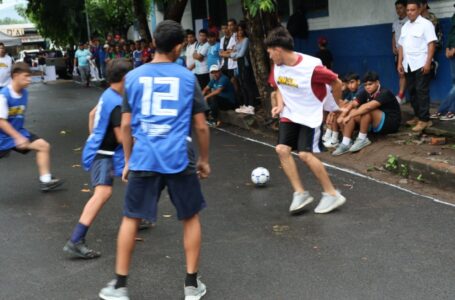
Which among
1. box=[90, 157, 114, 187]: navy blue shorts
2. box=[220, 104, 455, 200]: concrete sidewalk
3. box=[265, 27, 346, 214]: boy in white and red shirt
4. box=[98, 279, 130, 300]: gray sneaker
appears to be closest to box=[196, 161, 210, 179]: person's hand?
box=[98, 279, 130, 300]: gray sneaker

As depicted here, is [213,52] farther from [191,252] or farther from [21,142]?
[191,252]

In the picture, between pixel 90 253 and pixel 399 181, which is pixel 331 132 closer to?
pixel 399 181

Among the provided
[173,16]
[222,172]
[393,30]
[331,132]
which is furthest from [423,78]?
[173,16]

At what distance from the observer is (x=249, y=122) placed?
11922 mm

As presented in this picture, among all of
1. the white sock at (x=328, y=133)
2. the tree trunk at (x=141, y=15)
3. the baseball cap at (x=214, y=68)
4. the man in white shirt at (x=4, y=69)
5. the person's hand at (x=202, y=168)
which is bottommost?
the white sock at (x=328, y=133)

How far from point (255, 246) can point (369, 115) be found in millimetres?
4126

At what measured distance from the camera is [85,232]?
17.1 feet

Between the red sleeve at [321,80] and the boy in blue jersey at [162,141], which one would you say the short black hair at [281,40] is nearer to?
the red sleeve at [321,80]

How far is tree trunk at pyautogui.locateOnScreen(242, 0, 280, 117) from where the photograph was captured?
11.1 metres

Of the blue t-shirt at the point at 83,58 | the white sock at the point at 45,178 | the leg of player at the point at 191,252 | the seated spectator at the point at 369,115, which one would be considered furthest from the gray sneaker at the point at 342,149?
the blue t-shirt at the point at 83,58

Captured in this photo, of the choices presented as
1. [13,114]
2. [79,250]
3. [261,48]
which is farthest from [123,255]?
[261,48]

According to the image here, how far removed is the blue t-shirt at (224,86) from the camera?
12.5 metres

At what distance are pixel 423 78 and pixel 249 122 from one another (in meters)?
3.81

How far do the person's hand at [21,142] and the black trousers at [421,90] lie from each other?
5.19m
